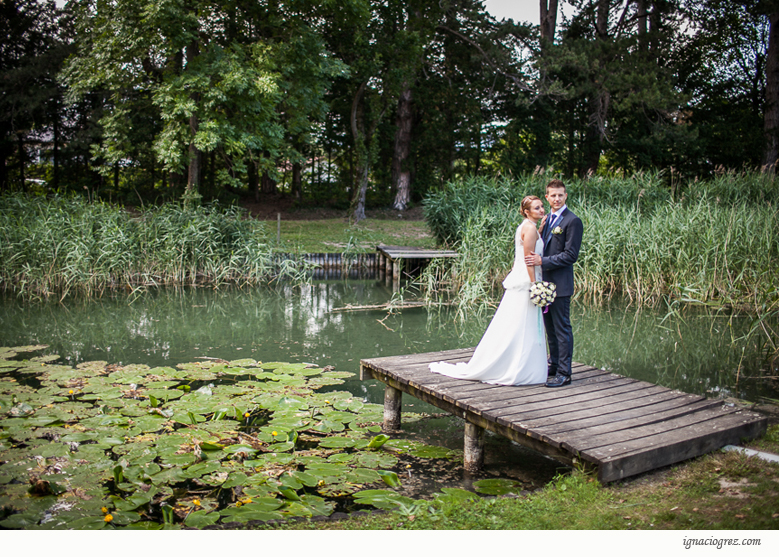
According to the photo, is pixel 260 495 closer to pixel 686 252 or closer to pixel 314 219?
pixel 686 252

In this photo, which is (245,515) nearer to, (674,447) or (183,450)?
(183,450)

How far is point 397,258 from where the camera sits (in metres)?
11.3

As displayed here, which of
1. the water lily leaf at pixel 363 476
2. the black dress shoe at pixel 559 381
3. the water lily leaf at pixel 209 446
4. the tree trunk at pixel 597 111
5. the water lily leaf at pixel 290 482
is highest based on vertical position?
the tree trunk at pixel 597 111

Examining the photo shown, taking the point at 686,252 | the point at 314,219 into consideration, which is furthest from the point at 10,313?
the point at 314,219

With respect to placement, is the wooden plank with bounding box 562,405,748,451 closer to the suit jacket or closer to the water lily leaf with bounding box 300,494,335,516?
the suit jacket

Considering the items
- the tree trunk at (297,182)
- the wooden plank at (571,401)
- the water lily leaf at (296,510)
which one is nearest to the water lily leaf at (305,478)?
the water lily leaf at (296,510)

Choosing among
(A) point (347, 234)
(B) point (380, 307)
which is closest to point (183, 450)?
(B) point (380, 307)

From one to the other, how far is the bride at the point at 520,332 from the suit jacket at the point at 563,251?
8 cm

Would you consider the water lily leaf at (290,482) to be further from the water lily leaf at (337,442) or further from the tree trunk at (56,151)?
the tree trunk at (56,151)

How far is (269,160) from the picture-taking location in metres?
13.6

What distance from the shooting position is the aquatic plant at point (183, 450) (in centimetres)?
285

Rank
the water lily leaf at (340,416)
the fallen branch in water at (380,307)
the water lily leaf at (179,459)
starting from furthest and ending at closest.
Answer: the fallen branch in water at (380,307), the water lily leaf at (340,416), the water lily leaf at (179,459)

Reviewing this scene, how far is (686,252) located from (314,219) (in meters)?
13.8
